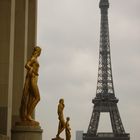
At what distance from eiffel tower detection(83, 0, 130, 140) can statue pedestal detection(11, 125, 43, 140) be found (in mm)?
75094

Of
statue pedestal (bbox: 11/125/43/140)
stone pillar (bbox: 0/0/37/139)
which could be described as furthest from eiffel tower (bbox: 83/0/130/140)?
statue pedestal (bbox: 11/125/43/140)

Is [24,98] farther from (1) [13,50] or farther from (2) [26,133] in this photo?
(1) [13,50]

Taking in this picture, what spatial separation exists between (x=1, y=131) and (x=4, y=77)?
1853 mm

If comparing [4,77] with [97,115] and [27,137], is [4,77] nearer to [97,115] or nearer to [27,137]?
[27,137]

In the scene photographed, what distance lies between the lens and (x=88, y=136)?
90.3 meters

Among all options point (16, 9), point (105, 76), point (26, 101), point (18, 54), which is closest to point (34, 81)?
point (26, 101)

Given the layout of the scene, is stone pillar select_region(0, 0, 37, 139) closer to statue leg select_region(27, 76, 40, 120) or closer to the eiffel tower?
statue leg select_region(27, 76, 40, 120)

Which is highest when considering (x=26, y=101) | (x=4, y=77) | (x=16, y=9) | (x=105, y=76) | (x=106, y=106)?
(x=105, y=76)

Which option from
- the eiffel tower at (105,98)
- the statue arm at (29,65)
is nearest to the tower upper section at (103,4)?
the eiffel tower at (105,98)

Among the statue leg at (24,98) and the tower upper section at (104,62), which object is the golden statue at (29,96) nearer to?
the statue leg at (24,98)

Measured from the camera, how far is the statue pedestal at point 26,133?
13164 mm

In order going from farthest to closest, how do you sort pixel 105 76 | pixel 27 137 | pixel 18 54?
pixel 105 76, pixel 18 54, pixel 27 137

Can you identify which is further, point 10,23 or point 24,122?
point 10,23

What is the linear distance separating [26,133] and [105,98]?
7958cm
